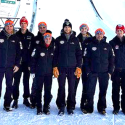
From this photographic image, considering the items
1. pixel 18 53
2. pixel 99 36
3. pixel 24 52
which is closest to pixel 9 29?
pixel 18 53

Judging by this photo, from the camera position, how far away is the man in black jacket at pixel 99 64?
4785 millimetres

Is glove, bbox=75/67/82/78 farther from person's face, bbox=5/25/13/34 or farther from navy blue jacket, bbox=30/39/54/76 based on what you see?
person's face, bbox=5/25/13/34

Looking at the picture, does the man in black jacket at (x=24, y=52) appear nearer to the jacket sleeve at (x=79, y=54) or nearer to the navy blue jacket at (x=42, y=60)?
the navy blue jacket at (x=42, y=60)

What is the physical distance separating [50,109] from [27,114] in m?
0.61

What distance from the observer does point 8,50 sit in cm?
479

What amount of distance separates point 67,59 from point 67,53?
0.44 feet

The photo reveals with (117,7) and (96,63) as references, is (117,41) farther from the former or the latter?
(117,7)

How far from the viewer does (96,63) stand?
4797mm

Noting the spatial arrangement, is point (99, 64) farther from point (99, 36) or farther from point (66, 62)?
point (66, 62)

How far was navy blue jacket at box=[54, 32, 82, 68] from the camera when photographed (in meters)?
4.80

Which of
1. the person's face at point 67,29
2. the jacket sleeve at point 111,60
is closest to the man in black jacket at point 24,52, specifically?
the person's face at point 67,29

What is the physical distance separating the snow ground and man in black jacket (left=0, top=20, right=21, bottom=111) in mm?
619

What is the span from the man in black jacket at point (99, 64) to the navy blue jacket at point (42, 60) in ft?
2.75

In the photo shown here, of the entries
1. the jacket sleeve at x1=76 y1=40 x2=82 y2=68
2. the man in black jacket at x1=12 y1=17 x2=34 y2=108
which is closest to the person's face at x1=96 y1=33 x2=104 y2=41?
the jacket sleeve at x1=76 y1=40 x2=82 y2=68
